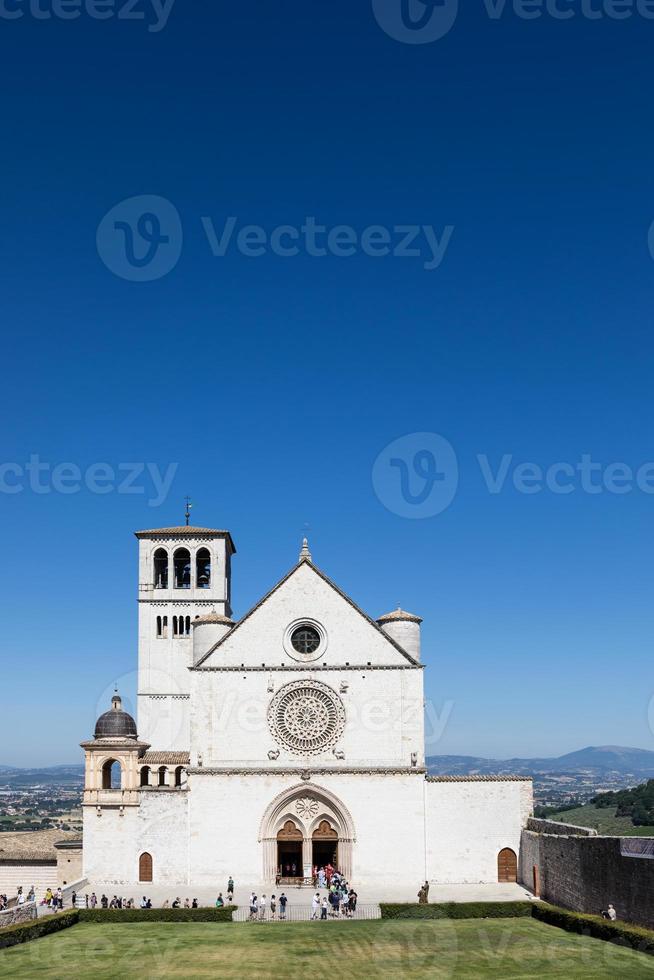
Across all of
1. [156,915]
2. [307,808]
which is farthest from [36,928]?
[307,808]

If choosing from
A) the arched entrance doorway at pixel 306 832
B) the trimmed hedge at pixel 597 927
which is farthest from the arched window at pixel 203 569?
the trimmed hedge at pixel 597 927

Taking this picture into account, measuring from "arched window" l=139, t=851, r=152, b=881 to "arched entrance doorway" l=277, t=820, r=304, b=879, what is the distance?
222 inches

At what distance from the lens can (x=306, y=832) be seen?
148 feet

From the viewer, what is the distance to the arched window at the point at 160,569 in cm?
5494

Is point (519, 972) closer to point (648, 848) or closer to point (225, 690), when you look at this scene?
point (648, 848)

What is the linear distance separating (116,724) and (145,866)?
6.31m

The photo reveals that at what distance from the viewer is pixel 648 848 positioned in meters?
29.4

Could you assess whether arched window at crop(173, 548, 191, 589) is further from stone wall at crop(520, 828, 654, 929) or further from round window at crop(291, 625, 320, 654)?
stone wall at crop(520, 828, 654, 929)

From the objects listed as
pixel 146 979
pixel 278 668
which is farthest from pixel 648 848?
pixel 278 668

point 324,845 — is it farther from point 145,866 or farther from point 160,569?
point 160,569

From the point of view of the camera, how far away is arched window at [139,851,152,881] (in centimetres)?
4428

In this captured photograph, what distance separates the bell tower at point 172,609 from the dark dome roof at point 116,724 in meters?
5.45

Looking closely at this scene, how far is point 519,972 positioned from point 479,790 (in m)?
18.7

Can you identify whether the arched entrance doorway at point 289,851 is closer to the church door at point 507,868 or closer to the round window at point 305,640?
the round window at point 305,640
